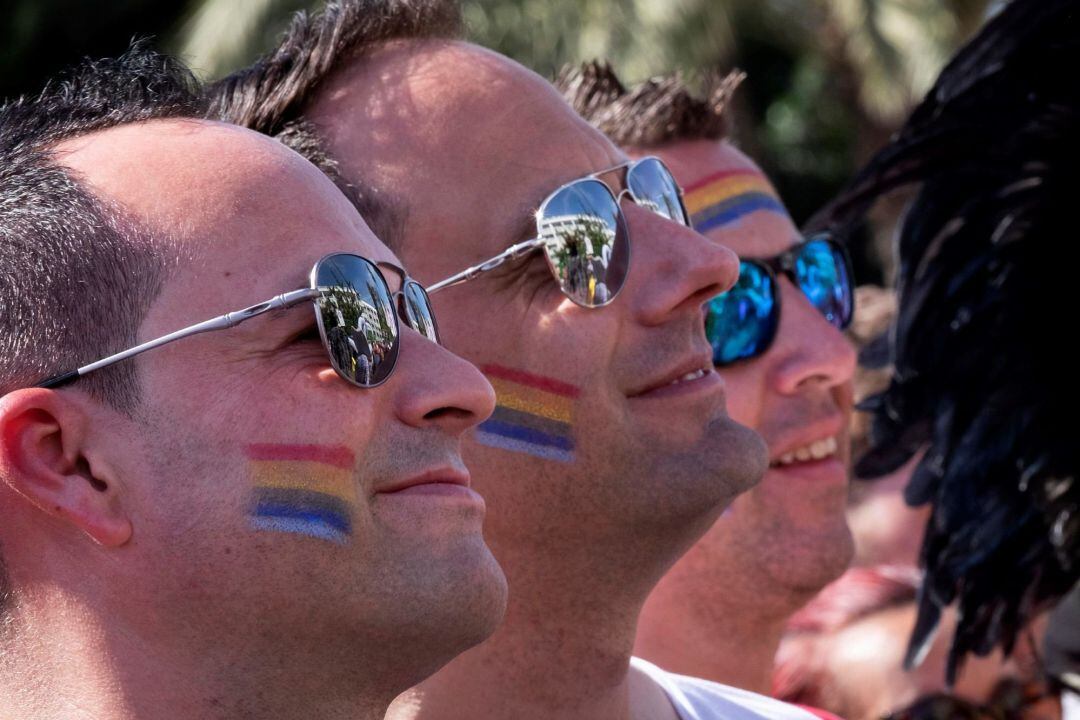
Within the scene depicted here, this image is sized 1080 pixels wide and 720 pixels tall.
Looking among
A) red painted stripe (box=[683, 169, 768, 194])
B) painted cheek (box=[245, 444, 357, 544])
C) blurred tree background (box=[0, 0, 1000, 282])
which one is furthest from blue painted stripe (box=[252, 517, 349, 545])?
blurred tree background (box=[0, 0, 1000, 282])

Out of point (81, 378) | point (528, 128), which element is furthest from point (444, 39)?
point (81, 378)

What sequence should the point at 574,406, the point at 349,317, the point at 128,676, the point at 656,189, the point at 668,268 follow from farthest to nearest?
the point at 656,189, the point at 668,268, the point at 574,406, the point at 349,317, the point at 128,676

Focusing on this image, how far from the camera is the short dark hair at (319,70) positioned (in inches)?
103

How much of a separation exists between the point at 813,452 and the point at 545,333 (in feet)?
4.05

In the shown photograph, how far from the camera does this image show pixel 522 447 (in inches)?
102

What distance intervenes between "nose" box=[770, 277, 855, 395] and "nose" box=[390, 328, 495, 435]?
1.52 m

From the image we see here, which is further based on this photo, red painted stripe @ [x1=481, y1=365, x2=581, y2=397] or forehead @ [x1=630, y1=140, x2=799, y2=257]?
forehead @ [x1=630, y1=140, x2=799, y2=257]

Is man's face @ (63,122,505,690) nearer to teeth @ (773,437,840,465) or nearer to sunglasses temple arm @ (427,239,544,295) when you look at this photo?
sunglasses temple arm @ (427,239,544,295)

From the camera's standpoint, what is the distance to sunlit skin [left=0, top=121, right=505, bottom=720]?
6.24 ft

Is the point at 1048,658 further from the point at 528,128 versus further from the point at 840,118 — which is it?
the point at 840,118

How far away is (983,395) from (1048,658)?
802 mm

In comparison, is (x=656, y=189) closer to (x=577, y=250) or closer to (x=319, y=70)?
(x=577, y=250)

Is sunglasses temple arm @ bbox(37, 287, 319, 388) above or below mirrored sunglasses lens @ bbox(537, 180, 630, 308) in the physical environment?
above

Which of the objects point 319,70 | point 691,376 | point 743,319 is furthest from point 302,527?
point 743,319
